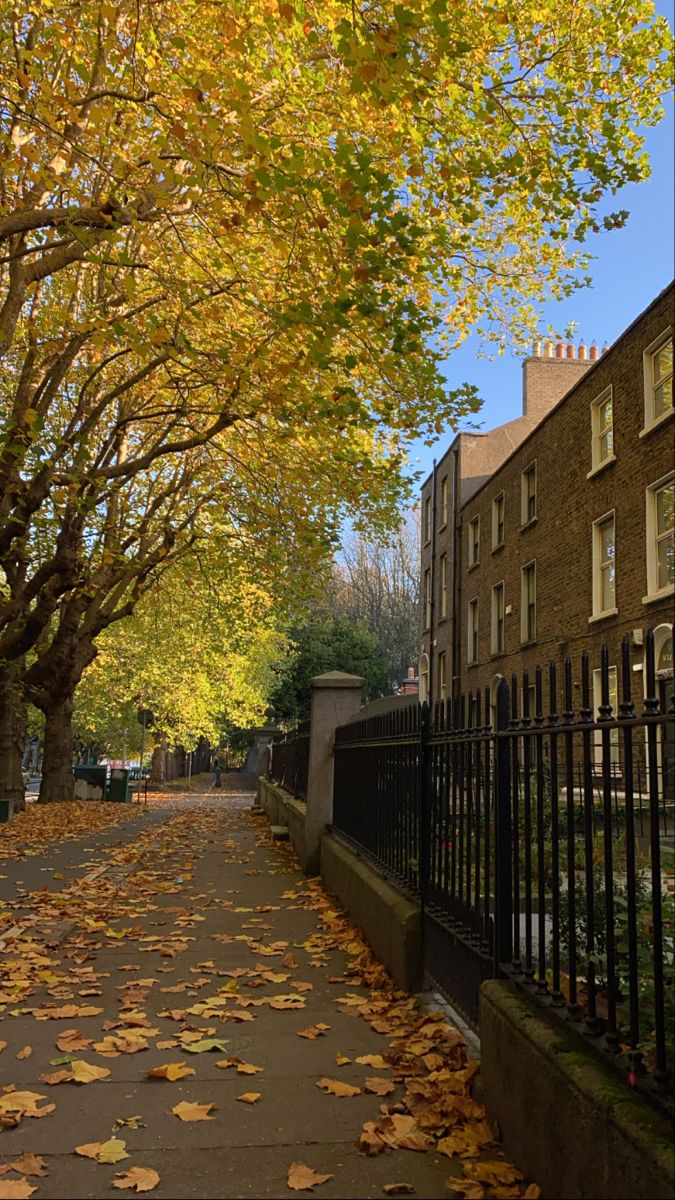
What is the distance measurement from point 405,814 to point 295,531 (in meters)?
10.3

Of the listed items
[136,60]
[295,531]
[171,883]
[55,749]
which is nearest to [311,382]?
[295,531]

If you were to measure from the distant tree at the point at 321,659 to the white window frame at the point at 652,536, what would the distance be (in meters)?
32.2

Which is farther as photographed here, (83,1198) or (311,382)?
(311,382)

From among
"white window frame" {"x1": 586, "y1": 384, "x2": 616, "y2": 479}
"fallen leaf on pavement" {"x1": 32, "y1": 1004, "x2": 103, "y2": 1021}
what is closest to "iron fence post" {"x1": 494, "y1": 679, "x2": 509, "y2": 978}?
"fallen leaf on pavement" {"x1": 32, "y1": 1004, "x2": 103, "y2": 1021}

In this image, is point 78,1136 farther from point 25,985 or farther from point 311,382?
point 311,382

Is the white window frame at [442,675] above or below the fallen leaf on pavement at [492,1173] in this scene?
above

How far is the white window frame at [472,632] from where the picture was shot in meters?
26.5

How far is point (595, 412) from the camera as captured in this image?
57.8ft

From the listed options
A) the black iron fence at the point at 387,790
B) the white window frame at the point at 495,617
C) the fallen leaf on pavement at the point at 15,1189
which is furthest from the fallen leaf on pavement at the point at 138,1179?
the white window frame at the point at 495,617

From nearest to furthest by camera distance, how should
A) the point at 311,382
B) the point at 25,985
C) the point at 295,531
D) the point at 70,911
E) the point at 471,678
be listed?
the point at 25,985 → the point at 70,911 → the point at 311,382 → the point at 295,531 → the point at 471,678

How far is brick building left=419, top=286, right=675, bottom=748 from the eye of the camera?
48.9 ft

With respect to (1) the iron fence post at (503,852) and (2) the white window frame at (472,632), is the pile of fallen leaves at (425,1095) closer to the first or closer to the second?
(1) the iron fence post at (503,852)

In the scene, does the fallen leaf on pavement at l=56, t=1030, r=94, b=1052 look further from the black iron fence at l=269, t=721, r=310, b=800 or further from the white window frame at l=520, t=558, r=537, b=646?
the white window frame at l=520, t=558, r=537, b=646

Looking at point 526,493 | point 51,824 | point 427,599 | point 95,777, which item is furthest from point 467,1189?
point 427,599
